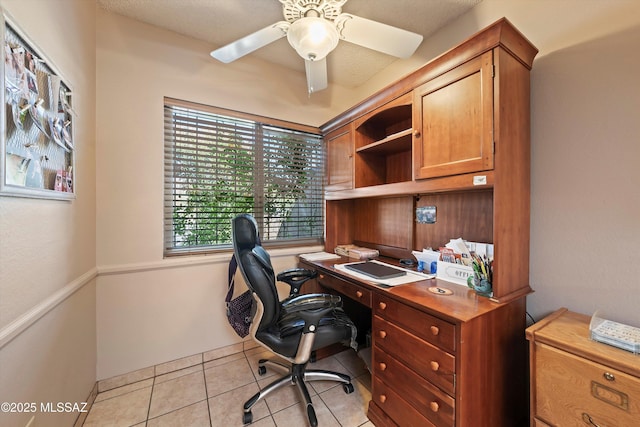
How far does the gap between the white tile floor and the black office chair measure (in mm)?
123

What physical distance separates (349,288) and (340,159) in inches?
46.0

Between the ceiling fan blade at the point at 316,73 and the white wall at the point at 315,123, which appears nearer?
the white wall at the point at 315,123

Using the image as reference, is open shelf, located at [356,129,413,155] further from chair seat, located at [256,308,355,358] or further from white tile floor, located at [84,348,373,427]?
white tile floor, located at [84,348,373,427]

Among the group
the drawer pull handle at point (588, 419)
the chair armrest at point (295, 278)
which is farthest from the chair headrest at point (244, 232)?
the drawer pull handle at point (588, 419)

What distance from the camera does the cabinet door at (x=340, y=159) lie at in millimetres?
2064

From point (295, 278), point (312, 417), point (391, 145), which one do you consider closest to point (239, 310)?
point (295, 278)

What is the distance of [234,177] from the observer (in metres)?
2.11

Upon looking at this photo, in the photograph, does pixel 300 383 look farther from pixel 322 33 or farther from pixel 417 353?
pixel 322 33

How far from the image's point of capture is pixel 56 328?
3.70 feet

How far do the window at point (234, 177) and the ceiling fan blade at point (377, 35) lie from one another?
115cm

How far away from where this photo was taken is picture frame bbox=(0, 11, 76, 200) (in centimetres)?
83

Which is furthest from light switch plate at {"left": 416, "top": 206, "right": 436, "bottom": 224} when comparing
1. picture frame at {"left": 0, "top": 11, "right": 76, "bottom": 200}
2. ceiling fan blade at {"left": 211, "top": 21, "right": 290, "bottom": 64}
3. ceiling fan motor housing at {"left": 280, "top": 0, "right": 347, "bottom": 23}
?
picture frame at {"left": 0, "top": 11, "right": 76, "bottom": 200}

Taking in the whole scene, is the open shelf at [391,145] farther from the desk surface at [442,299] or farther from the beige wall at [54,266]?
the beige wall at [54,266]

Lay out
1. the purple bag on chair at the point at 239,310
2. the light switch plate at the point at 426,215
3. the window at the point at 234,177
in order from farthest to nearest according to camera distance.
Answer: the window at the point at 234,177 < the light switch plate at the point at 426,215 < the purple bag on chair at the point at 239,310
